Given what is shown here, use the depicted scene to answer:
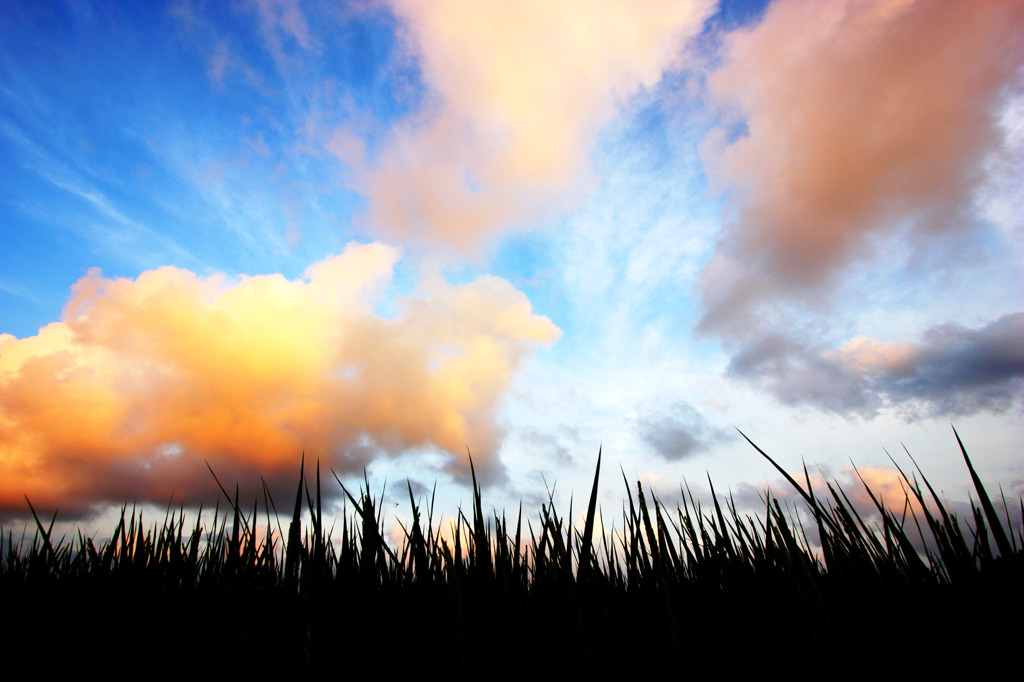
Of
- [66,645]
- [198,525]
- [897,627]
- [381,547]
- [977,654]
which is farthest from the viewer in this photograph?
[198,525]

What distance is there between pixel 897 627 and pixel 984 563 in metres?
0.40

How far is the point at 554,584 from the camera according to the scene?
1.49 metres

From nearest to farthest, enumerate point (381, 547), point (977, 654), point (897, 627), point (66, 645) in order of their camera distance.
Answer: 1. point (977, 654)
2. point (897, 627)
3. point (66, 645)
4. point (381, 547)

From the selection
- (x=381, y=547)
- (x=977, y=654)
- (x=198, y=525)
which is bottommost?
(x=977, y=654)

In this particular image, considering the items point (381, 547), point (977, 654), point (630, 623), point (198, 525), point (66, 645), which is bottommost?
point (977, 654)

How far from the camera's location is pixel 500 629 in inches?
53.9

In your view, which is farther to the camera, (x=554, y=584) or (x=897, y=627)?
(x=554, y=584)

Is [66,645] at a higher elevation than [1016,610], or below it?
higher

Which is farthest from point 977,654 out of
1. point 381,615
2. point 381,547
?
point 381,547

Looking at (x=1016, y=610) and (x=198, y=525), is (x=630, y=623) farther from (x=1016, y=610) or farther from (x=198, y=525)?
(x=198, y=525)

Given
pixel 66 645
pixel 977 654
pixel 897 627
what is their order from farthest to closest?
1. pixel 66 645
2. pixel 897 627
3. pixel 977 654

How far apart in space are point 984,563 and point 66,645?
2.73 m

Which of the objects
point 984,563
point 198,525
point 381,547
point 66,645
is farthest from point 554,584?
point 198,525

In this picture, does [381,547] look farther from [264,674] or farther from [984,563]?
[984,563]
